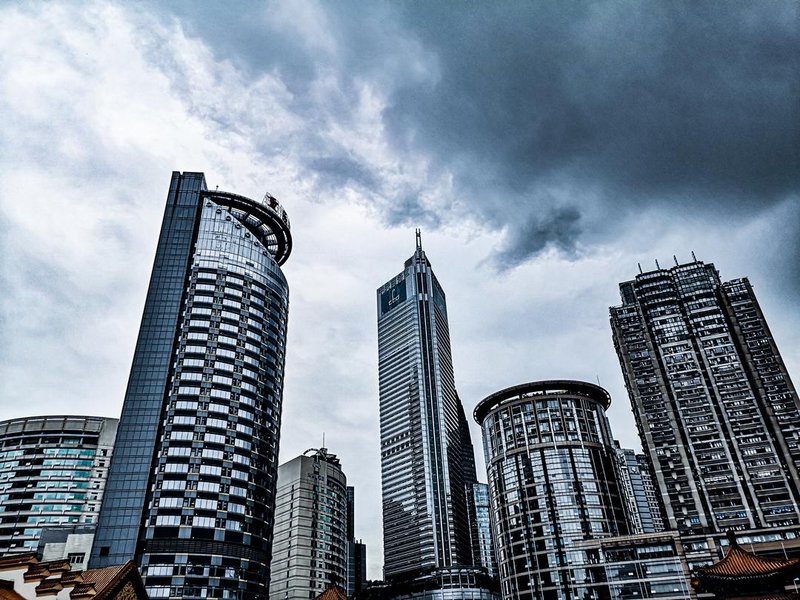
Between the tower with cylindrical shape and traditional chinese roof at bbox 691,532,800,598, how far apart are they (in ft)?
251

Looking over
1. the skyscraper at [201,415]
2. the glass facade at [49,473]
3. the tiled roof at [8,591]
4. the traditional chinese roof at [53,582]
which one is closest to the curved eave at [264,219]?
the skyscraper at [201,415]

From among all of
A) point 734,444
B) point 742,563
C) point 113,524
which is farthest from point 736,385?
point 113,524

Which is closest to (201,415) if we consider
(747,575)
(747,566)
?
(747,566)

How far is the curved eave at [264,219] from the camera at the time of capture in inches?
5482

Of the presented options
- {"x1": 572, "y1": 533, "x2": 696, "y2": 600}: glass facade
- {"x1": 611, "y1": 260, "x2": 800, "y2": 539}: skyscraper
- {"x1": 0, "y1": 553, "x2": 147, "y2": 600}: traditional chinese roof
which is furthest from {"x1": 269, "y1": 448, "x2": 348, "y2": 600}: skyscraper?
{"x1": 0, "y1": 553, "x2": 147, "y2": 600}: traditional chinese roof

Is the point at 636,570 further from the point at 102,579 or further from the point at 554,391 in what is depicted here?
the point at 102,579

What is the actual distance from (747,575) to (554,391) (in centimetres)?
10243

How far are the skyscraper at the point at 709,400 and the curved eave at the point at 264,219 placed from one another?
9489 centimetres

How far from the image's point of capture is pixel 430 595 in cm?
18275

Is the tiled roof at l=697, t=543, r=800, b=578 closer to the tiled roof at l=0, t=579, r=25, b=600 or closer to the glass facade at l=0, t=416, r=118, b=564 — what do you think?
the tiled roof at l=0, t=579, r=25, b=600

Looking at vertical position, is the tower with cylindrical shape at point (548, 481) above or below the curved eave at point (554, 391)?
below

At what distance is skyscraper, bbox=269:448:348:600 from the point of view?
142750 millimetres

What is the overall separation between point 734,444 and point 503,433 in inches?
2111

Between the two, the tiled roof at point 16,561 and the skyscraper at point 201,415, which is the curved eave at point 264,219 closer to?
the skyscraper at point 201,415
